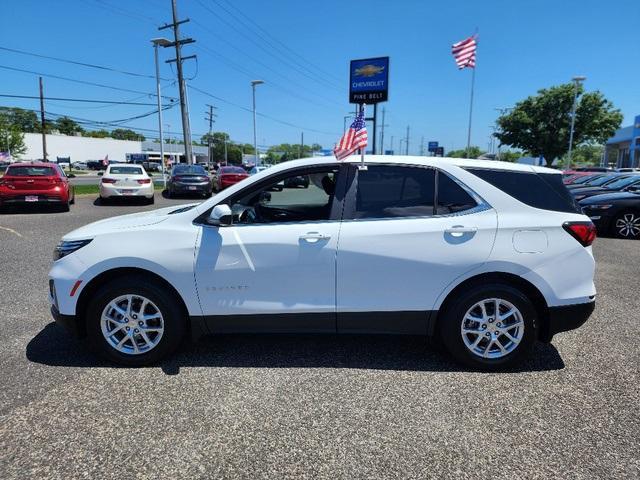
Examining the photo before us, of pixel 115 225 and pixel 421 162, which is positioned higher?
pixel 421 162

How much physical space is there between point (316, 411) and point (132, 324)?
163 centimetres

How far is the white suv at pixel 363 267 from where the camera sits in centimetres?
334

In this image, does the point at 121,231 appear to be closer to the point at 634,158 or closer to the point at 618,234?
the point at 618,234

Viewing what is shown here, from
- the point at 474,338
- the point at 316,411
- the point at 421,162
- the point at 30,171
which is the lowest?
the point at 316,411

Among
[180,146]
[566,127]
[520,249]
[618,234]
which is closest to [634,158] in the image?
[566,127]

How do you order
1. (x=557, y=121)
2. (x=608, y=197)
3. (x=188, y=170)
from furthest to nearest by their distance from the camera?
(x=557, y=121), (x=188, y=170), (x=608, y=197)

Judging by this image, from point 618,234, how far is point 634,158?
53.9 metres

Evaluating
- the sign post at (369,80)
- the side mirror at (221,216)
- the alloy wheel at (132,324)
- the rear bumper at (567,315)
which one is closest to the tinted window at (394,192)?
the side mirror at (221,216)

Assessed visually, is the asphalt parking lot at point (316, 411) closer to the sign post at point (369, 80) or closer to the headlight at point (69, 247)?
the headlight at point (69, 247)

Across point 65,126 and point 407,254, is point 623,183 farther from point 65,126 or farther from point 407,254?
point 65,126

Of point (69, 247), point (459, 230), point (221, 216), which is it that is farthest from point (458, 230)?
point (69, 247)

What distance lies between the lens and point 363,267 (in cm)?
334

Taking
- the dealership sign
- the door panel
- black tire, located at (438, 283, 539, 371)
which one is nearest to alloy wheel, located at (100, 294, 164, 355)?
the door panel

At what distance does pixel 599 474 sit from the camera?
2355 mm
